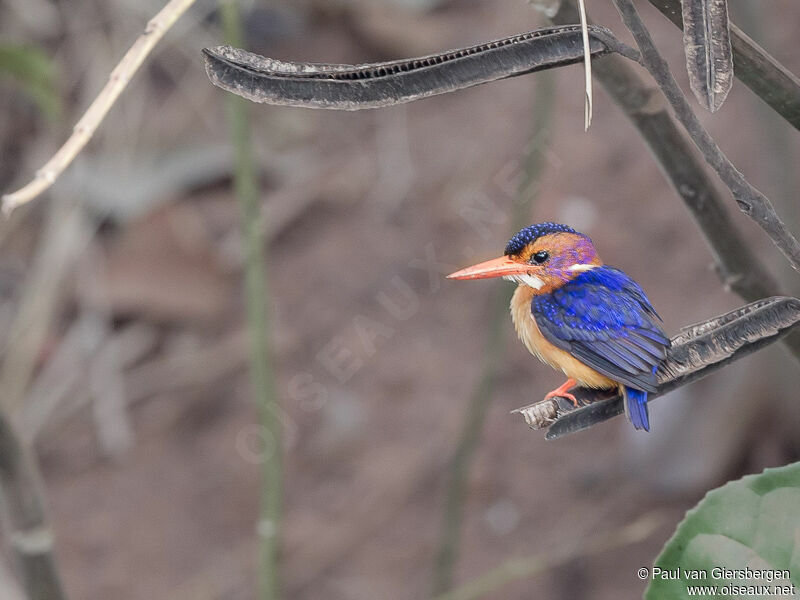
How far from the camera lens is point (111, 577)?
7.60ft

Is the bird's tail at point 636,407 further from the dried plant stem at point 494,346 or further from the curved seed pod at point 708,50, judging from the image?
the dried plant stem at point 494,346

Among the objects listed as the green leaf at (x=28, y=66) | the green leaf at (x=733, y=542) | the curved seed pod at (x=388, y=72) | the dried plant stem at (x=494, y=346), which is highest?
the green leaf at (x=28, y=66)

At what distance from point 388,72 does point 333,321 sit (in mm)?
2117

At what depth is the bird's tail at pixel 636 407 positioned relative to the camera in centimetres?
55

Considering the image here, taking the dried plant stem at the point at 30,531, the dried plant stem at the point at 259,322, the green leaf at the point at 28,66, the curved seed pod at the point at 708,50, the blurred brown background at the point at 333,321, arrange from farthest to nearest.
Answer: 1. the blurred brown background at the point at 333,321
2. the dried plant stem at the point at 259,322
3. the green leaf at the point at 28,66
4. the dried plant stem at the point at 30,531
5. the curved seed pod at the point at 708,50

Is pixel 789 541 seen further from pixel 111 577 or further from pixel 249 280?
pixel 111 577

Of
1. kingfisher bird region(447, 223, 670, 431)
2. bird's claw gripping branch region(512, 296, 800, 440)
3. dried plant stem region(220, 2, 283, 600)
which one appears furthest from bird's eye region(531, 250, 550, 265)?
dried plant stem region(220, 2, 283, 600)

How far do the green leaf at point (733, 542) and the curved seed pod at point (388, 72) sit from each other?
314 mm

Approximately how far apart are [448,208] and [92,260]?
104 centimetres

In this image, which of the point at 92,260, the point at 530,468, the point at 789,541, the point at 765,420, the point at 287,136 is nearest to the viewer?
the point at 789,541

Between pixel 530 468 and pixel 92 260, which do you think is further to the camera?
pixel 92 260

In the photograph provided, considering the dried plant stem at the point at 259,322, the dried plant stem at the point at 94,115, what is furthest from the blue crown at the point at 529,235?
the dried plant stem at the point at 259,322

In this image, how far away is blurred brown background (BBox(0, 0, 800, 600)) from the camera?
213 centimetres

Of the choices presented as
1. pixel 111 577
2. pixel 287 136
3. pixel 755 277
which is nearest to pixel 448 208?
pixel 287 136
